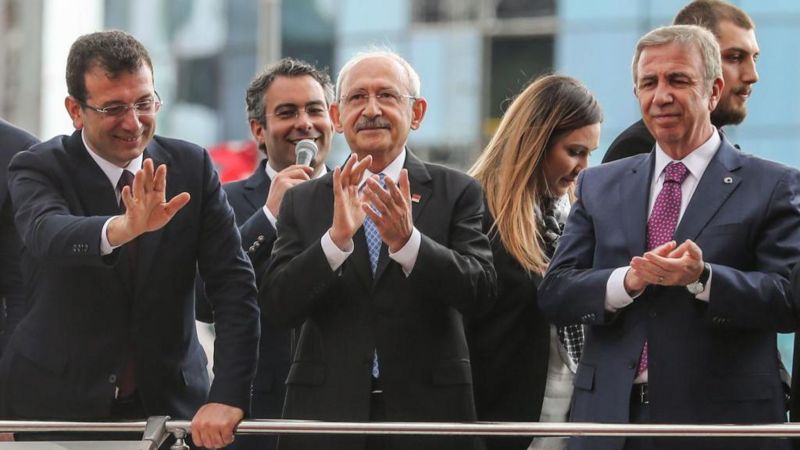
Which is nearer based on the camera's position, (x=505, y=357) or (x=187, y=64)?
(x=505, y=357)

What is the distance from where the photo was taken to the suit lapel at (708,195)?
5352 mm

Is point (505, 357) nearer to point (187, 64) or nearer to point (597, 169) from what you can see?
point (597, 169)

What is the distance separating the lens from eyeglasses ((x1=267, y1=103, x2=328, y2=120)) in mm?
7012

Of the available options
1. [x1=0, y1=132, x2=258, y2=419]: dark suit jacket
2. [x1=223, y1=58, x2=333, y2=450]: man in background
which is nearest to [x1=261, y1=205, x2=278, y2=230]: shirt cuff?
[x1=223, y1=58, x2=333, y2=450]: man in background

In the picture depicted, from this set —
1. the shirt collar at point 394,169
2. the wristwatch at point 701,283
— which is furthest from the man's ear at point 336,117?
the wristwatch at point 701,283

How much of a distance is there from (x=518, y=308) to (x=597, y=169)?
2.33 feet

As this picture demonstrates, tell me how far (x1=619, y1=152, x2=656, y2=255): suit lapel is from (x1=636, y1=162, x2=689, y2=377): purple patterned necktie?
0.03 meters

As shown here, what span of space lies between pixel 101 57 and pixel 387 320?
123cm

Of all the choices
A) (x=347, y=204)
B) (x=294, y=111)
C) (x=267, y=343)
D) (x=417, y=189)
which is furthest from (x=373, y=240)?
(x=294, y=111)

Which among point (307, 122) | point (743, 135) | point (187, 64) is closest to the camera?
point (307, 122)

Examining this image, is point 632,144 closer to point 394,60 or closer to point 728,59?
point 728,59

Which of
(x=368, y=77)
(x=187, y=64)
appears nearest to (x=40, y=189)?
(x=368, y=77)

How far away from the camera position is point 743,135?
22.7 metres

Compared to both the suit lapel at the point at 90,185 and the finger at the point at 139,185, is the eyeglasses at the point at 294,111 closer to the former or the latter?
the suit lapel at the point at 90,185
